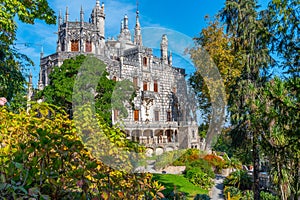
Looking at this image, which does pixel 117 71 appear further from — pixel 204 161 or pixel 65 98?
pixel 204 161

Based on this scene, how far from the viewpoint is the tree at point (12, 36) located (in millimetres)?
6840

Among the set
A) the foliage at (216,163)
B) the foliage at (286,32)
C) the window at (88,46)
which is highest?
the window at (88,46)

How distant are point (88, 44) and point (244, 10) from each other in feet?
51.7

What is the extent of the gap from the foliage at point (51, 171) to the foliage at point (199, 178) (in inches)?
516

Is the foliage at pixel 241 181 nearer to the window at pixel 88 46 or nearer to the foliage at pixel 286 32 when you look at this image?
the foliage at pixel 286 32

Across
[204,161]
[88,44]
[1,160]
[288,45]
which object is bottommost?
[204,161]

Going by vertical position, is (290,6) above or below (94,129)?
above

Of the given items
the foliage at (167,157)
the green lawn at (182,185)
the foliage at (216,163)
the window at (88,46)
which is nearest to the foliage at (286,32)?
the foliage at (167,157)

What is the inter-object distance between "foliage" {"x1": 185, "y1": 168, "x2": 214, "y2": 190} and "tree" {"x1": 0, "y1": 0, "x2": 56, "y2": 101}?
11.1 m

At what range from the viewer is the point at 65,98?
17297 mm

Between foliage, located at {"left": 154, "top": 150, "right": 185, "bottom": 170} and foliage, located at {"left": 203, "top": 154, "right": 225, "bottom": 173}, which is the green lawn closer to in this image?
foliage, located at {"left": 203, "top": 154, "right": 225, "bottom": 173}

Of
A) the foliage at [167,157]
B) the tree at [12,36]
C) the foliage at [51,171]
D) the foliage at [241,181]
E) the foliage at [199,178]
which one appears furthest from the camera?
the foliage at [199,178]

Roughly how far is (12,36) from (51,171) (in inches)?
285

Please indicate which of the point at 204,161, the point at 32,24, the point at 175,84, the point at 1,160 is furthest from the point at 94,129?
the point at 204,161
